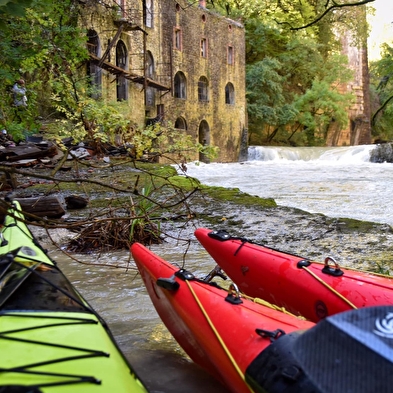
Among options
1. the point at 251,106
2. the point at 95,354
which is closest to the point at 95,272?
the point at 95,354

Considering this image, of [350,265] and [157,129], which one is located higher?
[157,129]

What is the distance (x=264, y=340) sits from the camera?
167cm

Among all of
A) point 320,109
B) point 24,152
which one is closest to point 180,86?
point 320,109

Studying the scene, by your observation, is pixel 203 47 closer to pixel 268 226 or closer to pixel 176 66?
pixel 176 66

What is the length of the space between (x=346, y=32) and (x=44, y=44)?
92.4 feet

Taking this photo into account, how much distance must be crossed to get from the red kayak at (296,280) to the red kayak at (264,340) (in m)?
0.40

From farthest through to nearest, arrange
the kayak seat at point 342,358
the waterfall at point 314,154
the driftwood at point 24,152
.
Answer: the waterfall at point 314,154 < the driftwood at point 24,152 < the kayak seat at point 342,358

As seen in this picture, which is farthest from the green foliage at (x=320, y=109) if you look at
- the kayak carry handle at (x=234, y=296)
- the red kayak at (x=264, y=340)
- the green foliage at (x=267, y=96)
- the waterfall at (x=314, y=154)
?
the kayak carry handle at (x=234, y=296)

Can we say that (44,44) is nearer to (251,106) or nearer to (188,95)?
(188,95)

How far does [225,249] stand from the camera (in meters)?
2.90

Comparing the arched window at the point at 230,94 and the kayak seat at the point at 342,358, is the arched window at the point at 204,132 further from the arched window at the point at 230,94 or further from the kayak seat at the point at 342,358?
the kayak seat at the point at 342,358

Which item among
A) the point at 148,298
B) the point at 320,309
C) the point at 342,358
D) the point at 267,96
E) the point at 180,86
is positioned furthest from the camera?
the point at 267,96

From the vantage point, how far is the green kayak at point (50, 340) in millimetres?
1382

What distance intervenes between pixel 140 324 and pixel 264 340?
43.5 inches
